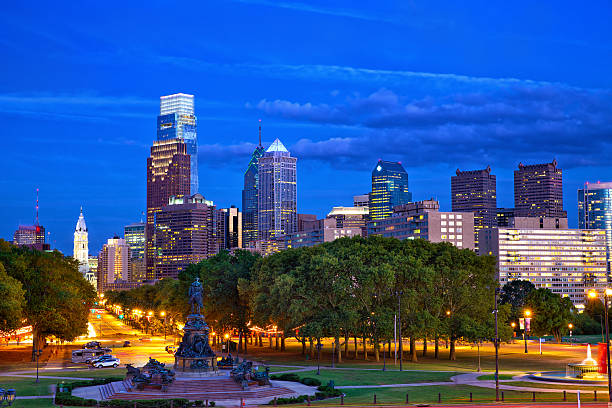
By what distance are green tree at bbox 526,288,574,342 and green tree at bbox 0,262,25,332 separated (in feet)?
308

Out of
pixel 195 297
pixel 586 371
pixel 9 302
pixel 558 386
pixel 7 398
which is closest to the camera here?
pixel 7 398

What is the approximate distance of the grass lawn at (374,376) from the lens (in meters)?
75.0

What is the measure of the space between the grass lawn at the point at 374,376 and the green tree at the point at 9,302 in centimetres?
3607

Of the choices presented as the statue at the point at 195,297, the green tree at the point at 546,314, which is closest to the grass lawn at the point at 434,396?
the statue at the point at 195,297

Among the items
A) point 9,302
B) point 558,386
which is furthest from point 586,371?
point 9,302

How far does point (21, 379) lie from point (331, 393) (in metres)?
36.2

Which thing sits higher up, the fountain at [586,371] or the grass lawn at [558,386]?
the fountain at [586,371]

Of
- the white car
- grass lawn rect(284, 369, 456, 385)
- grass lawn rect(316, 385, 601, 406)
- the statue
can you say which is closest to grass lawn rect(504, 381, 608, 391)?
grass lawn rect(316, 385, 601, 406)

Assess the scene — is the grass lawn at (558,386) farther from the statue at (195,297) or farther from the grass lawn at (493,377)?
the statue at (195,297)

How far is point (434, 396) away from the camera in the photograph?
2464 inches

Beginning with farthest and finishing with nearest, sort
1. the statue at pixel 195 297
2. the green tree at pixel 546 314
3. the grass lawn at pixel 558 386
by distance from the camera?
the green tree at pixel 546 314 → the statue at pixel 195 297 → the grass lawn at pixel 558 386

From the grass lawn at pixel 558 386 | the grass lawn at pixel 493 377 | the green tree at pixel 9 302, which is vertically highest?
the green tree at pixel 9 302

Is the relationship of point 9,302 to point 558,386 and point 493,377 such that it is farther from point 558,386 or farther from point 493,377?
point 558,386

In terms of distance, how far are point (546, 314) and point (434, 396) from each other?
90.5 metres
